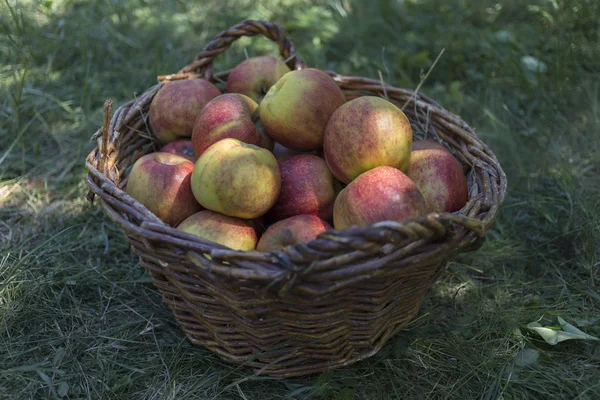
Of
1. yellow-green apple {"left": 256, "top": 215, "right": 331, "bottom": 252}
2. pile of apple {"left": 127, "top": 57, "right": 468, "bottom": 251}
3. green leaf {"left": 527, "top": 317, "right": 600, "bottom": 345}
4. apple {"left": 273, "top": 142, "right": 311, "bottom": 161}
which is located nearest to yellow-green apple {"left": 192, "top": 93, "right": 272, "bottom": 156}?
pile of apple {"left": 127, "top": 57, "right": 468, "bottom": 251}

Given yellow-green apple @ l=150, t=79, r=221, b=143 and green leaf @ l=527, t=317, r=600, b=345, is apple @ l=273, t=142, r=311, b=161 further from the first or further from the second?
green leaf @ l=527, t=317, r=600, b=345

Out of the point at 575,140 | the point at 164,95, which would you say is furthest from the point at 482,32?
the point at 164,95

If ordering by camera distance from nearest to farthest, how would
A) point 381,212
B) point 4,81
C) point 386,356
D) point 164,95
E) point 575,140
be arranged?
point 381,212
point 386,356
point 164,95
point 575,140
point 4,81

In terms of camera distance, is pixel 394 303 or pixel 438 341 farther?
pixel 438 341

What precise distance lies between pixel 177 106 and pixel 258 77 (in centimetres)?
35

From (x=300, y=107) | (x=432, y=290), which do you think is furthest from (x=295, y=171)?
(x=432, y=290)

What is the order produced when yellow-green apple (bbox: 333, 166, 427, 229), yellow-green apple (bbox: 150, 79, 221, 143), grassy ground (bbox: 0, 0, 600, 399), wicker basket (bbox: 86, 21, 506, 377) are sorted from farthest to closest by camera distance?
yellow-green apple (bbox: 150, 79, 221, 143) → grassy ground (bbox: 0, 0, 600, 399) → yellow-green apple (bbox: 333, 166, 427, 229) → wicker basket (bbox: 86, 21, 506, 377)

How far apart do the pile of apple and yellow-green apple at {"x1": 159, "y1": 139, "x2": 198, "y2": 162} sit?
0.01 meters

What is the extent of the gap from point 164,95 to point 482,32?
242 centimetres

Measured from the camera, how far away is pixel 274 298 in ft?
4.75

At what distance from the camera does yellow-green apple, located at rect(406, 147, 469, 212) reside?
183 centimetres

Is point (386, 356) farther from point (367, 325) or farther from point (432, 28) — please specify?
point (432, 28)

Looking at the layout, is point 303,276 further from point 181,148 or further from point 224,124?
point 181,148

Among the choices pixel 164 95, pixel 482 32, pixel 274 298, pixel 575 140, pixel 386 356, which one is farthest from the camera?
pixel 482 32
